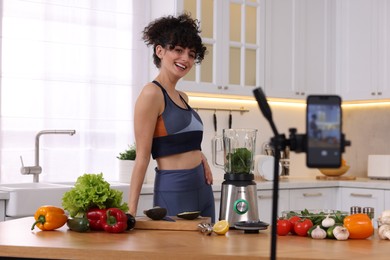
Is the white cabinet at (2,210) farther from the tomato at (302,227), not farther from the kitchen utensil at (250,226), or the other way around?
the tomato at (302,227)

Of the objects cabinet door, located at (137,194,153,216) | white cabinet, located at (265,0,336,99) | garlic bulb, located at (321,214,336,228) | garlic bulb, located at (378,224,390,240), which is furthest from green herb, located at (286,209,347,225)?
white cabinet, located at (265,0,336,99)

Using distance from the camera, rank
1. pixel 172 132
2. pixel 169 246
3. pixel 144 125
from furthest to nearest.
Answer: pixel 172 132
pixel 144 125
pixel 169 246

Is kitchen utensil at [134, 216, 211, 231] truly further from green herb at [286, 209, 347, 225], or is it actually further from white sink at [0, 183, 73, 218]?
white sink at [0, 183, 73, 218]

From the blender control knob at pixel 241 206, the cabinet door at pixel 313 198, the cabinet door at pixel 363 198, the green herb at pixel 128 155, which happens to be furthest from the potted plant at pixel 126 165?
the blender control knob at pixel 241 206

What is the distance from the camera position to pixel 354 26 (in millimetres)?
5574

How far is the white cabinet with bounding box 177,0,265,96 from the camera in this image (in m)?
4.98

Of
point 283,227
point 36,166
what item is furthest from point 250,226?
point 36,166

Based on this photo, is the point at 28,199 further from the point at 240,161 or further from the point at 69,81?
the point at 240,161

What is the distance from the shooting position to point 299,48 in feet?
18.3

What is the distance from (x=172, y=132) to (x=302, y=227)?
87cm

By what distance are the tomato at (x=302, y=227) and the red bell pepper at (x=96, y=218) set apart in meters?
0.67

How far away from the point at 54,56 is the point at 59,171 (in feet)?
2.50

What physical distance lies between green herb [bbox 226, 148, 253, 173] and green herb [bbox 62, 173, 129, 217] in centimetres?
50

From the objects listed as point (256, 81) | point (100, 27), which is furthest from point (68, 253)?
point (256, 81)
